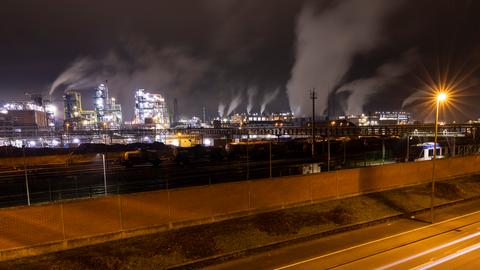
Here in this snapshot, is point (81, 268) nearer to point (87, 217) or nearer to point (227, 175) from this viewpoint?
point (87, 217)

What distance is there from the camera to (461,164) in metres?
32.2

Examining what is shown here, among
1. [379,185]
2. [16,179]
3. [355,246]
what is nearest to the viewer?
[355,246]

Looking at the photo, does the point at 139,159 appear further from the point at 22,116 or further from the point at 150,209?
the point at 22,116

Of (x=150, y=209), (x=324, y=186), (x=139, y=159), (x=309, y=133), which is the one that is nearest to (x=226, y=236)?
(x=150, y=209)

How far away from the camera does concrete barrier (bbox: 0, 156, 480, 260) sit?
13180mm

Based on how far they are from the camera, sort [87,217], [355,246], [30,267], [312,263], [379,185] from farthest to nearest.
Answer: [379,185] < [355,246] < [87,217] < [312,263] < [30,267]

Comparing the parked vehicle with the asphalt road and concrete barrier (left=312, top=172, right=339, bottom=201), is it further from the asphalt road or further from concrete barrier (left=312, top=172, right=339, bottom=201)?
the asphalt road

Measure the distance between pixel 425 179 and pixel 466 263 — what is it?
17404 mm

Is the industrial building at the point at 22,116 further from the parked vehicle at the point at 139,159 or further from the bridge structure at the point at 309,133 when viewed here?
the parked vehicle at the point at 139,159

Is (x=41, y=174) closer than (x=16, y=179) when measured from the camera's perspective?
No

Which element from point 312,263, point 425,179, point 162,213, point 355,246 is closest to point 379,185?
point 425,179

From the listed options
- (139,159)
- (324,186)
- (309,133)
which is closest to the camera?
(324,186)

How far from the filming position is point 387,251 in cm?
1454

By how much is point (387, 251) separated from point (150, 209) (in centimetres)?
1090
